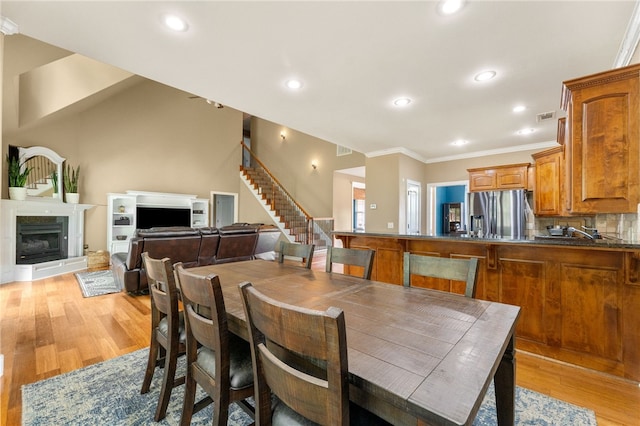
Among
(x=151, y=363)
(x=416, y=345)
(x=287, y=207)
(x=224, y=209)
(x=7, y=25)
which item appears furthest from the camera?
(x=224, y=209)

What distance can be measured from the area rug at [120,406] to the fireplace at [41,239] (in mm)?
4836

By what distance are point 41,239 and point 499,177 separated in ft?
29.8

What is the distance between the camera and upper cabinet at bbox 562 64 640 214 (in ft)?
6.30

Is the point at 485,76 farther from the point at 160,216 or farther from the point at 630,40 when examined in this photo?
the point at 160,216

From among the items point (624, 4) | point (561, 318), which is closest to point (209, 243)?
point (561, 318)

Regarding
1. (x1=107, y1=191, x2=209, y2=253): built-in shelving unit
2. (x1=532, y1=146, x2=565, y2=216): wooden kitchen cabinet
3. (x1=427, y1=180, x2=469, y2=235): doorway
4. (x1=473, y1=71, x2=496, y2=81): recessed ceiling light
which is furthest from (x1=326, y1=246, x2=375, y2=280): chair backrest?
(x1=107, y1=191, x2=209, y2=253): built-in shelving unit

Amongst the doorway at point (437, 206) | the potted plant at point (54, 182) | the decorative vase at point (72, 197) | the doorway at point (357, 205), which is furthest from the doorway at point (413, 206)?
the potted plant at point (54, 182)

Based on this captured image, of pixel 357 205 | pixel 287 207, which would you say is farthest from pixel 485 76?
pixel 357 205

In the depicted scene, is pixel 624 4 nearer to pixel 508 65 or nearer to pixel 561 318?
pixel 508 65

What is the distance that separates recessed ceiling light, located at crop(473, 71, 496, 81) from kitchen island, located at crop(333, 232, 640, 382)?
1.66 metres

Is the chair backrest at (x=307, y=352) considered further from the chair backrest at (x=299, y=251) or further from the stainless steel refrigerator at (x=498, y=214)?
the stainless steel refrigerator at (x=498, y=214)

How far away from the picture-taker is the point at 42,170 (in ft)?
19.0

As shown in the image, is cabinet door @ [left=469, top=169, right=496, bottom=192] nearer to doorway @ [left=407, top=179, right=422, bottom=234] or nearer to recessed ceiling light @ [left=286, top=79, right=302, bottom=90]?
doorway @ [left=407, top=179, right=422, bottom=234]

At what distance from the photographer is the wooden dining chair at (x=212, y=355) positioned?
116cm
